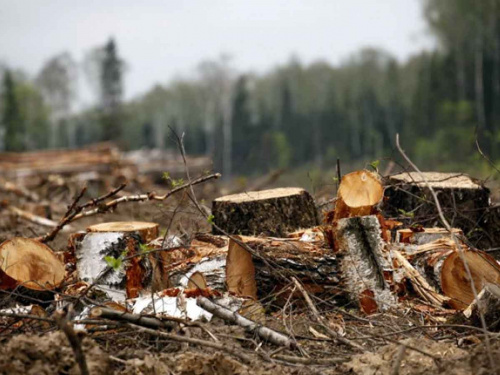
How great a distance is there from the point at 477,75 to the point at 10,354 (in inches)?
1253

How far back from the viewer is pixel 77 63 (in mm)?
52812

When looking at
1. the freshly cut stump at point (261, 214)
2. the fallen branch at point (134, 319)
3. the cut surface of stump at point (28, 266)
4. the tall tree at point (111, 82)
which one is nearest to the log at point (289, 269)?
the freshly cut stump at point (261, 214)

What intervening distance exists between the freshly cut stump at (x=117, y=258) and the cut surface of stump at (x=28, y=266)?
19 centimetres

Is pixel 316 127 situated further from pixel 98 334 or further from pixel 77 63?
pixel 98 334

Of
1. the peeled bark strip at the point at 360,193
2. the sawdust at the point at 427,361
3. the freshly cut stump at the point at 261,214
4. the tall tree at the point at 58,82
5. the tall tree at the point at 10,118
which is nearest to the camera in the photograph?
the sawdust at the point at 427,361

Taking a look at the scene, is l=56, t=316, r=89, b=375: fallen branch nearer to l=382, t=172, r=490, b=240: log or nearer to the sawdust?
the sawdust

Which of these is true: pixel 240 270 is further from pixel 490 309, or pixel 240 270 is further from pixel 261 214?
pixel 490 309

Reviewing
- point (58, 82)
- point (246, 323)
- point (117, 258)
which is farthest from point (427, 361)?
point (58, 82)

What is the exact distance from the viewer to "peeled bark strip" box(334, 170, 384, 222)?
Result: 5.05 m

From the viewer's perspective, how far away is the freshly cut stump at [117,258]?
4.75m

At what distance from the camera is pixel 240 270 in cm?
483

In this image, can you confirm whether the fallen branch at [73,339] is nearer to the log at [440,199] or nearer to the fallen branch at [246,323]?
the fallen branch at [246,323]

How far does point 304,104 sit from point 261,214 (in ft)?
147

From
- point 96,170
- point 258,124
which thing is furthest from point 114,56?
point 96,170
